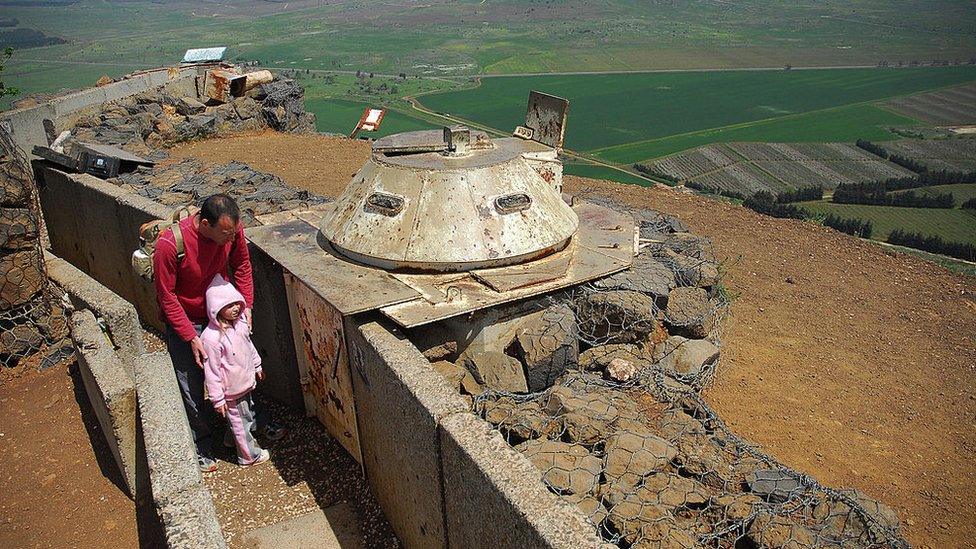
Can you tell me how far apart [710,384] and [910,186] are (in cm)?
2880

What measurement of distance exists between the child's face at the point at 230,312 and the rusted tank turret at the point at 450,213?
107cm

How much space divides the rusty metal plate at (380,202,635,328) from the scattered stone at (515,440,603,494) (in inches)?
46.0

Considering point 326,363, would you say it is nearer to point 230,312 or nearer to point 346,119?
point 230,312

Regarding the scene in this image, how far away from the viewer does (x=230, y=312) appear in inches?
193

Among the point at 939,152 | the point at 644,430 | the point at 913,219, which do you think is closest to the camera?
the point at 644,430

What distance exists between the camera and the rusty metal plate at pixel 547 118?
719 centimetres

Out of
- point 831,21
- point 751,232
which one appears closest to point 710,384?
point 751,232

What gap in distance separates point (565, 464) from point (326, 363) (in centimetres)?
234

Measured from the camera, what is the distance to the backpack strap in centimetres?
464

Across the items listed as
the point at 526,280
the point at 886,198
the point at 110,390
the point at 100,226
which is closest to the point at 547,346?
the point at 526,280

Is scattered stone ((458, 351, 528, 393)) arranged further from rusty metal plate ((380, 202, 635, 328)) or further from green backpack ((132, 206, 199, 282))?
green backpack ((132, 206, 199, 282))

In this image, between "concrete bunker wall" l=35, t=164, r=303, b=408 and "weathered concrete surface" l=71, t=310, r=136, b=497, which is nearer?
"weathered concrete surface" l=71, t=310, r=136, b=497

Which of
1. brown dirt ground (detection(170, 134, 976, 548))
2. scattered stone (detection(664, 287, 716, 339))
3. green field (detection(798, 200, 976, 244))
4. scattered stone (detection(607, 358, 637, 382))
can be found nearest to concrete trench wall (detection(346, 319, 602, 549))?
scattered stone (detection(607, 358, 637, 382))

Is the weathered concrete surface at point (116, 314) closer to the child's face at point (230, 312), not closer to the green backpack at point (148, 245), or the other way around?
the green backpack at point (148, 245)
